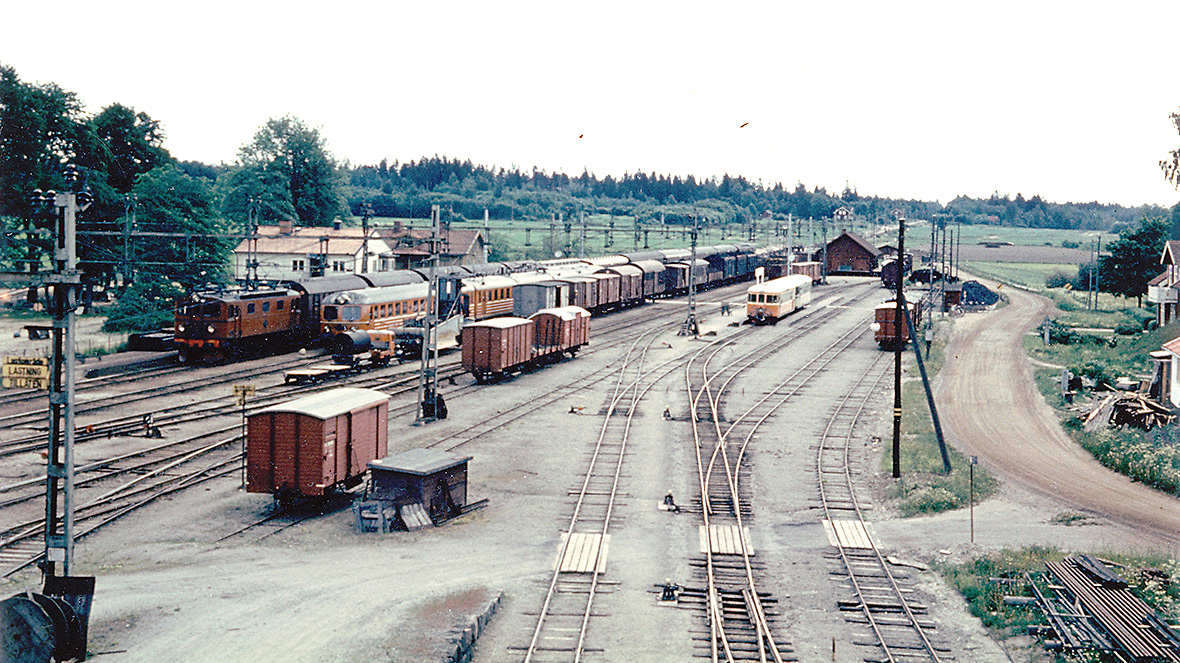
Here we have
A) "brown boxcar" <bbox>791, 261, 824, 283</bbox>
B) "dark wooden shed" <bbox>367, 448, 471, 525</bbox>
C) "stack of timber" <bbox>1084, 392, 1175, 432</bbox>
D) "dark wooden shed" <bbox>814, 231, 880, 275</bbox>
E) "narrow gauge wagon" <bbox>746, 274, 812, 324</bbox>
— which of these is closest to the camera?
"dark wooden shed" <bbox>367, 448, 471, 525</bbox>

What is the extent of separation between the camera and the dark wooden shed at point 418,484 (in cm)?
2427

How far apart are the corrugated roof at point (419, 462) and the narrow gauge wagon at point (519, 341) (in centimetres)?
1881

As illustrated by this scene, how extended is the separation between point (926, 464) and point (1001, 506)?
185 inches

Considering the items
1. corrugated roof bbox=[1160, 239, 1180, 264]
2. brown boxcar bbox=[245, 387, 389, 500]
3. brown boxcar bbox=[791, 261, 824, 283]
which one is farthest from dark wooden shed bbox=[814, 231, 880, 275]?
brown boxcar bbox=[245, 387, 389, 500]

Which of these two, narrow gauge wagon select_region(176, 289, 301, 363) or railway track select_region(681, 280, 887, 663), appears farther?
narrow gauge wagon select_region(176, 289, 301, 363)

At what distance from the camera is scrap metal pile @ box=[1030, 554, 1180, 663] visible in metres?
16.3

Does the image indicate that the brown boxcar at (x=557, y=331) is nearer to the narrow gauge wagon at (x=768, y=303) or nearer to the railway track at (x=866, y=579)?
the railway track at (x=866, y=579)

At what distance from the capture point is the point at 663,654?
16.7 metres

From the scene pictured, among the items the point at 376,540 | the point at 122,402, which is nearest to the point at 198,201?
the point at 122,402

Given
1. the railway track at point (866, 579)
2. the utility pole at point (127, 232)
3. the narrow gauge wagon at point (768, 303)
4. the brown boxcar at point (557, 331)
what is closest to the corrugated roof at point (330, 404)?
the railway track at point (866, 579)

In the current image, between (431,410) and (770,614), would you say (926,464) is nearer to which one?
(770,614)

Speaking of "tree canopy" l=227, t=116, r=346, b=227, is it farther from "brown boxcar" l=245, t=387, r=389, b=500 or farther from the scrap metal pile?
the scrap metal pile

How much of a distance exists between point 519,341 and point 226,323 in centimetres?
1369

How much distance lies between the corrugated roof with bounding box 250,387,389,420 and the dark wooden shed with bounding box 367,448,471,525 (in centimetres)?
168
